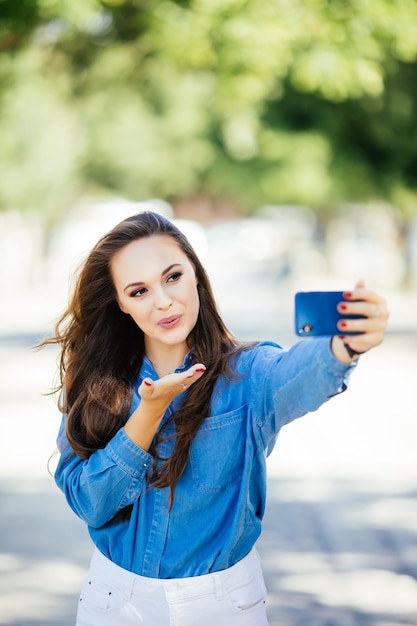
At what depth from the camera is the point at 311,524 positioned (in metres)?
6.33

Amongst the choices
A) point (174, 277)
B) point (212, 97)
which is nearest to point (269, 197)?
point (212, 97)

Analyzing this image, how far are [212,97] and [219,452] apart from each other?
54.5 ft

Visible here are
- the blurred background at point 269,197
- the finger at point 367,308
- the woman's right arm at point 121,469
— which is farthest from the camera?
the blurred background at point 269,197

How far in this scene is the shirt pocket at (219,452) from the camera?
7.94 ft

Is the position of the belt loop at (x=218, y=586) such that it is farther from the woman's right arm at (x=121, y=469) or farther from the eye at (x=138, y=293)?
the eye at (x=138, y=293)

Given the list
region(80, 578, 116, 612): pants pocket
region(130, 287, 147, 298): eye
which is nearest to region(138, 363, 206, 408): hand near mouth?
→ region(130, 287, 147, 298): eye

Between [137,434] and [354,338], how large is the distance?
60 centimetres

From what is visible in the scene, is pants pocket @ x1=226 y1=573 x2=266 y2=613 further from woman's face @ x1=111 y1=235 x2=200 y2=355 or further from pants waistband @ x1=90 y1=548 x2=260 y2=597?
woman's face @ x1=111 y1=235 x2=200 y2=355

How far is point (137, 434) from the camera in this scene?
7.64 ft

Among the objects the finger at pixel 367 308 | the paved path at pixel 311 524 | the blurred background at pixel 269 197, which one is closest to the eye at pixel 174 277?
the finger at pixel 367 308

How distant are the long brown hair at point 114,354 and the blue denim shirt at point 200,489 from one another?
0.04 metres

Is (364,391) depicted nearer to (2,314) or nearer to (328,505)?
(328,505)

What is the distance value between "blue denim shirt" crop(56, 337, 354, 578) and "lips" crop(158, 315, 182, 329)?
19cm

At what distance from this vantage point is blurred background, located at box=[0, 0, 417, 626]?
18.2 ft
